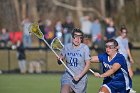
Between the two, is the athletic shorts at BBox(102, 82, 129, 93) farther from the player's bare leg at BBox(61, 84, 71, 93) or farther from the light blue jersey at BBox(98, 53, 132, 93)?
the player's bare leg at BBox(61, 84, 71, 93)

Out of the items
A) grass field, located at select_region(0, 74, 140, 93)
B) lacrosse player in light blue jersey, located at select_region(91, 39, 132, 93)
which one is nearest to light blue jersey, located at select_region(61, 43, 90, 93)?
lacrosse player in light blue jersey, located at select_region(91, 39, 132, 93)

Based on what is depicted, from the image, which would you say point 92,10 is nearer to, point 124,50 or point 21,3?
point 21,3

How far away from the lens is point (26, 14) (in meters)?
40.0

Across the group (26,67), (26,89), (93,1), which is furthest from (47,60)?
(93,1)

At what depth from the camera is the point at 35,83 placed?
21.5 m

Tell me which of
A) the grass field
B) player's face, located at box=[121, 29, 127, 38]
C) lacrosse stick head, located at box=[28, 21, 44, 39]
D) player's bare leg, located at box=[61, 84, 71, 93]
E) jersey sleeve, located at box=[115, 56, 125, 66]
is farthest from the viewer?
the grass field

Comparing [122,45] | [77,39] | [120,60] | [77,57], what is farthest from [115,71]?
[122,45]

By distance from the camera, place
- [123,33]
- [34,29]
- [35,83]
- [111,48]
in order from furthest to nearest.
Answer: [35,83], [123,33], [34,29], [111,48]

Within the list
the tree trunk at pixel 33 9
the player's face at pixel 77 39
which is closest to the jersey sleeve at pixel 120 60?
the player's face at pixel 77 39

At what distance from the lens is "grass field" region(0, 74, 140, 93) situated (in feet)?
62.5

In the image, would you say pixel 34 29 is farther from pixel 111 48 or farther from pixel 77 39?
pixel 111 48

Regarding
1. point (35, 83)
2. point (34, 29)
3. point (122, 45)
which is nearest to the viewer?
point (34, 29)

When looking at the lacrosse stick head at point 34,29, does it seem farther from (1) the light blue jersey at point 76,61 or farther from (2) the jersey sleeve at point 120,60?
(2) the jersey sleeve at point 120,60

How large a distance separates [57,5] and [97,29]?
13.9m
